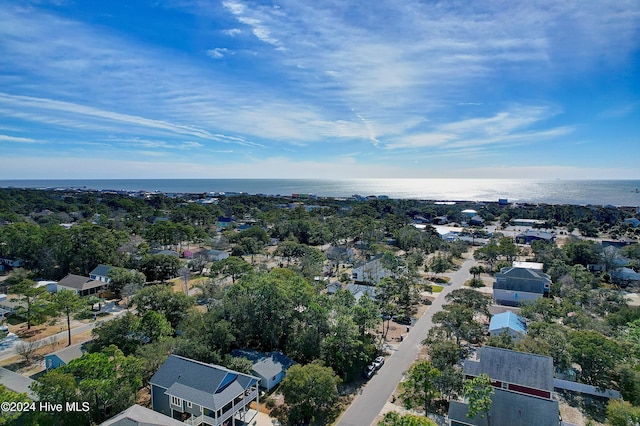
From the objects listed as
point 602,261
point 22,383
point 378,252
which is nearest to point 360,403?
point 22,383

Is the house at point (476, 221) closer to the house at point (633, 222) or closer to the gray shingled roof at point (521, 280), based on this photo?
the house at point (633, 222)

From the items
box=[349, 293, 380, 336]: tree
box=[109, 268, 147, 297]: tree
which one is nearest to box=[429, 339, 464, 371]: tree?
box=[349, 293, 380, 336]: tree

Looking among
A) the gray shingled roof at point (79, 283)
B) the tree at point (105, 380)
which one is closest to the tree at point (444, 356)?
the tree at point (105, 380)

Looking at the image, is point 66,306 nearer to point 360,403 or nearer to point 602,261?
point 360,403

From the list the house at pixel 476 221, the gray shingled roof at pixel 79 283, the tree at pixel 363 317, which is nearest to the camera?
the tree at pixel 363 317

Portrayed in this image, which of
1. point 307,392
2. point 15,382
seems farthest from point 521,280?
point 15,382

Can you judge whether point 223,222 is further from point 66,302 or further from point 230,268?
point 66,302
